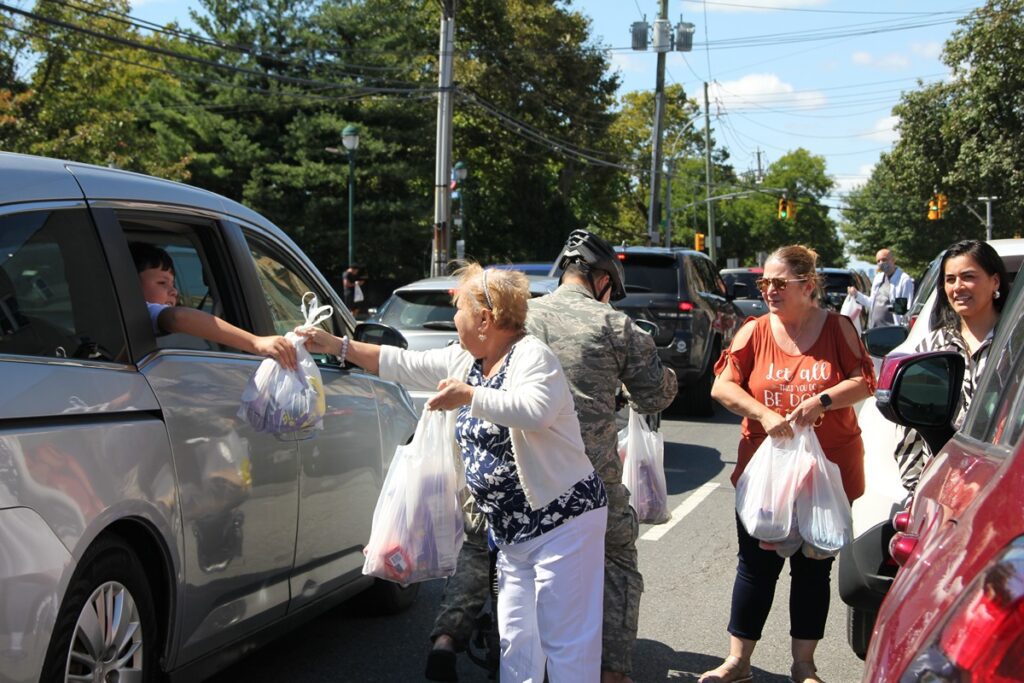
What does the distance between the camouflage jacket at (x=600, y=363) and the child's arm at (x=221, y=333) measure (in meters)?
1.02

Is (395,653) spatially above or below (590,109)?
below

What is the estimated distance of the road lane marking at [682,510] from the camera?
777cm

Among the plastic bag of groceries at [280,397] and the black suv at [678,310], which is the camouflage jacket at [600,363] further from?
the black suv at [678,310]

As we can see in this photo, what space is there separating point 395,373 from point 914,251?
261 feet

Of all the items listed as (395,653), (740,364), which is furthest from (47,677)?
(740,364)

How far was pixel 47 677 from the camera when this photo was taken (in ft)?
10.00

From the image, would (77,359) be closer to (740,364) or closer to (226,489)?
(226,489)

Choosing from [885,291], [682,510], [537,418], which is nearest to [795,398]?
[537,418]

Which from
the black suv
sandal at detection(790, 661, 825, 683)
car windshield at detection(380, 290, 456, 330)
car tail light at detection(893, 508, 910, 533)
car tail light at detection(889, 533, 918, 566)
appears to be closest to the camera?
car tail light at detection(889, 533, 918, 566)

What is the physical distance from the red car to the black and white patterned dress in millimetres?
1401

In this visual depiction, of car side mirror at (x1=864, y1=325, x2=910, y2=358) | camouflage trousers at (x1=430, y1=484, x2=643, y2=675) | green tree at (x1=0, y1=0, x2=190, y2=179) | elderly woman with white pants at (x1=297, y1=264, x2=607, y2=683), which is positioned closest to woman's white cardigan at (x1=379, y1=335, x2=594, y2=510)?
elderly woman with white pants at (x1=297, y1=264, x2=607, y2=683)

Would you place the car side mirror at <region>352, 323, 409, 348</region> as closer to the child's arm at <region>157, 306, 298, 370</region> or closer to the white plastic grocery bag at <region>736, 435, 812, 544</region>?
the child's arm at <region>157, 306, 298, 370</region>

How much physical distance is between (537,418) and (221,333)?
119 centimetres

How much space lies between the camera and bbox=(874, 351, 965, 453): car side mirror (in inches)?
126
